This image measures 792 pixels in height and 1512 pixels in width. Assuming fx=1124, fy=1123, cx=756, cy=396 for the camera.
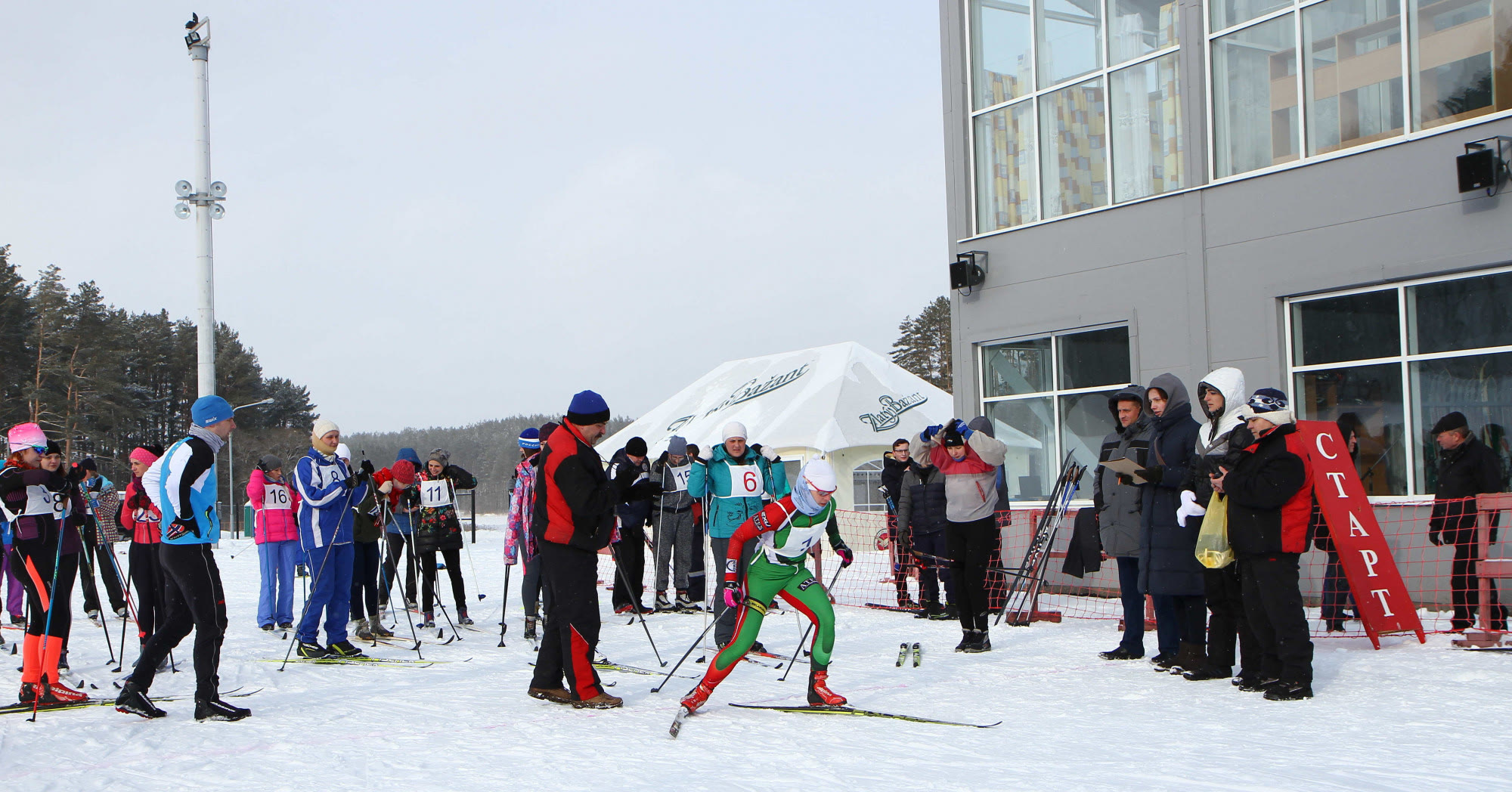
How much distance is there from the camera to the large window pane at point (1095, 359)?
1266 centimetres

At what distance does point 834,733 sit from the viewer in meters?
5.46

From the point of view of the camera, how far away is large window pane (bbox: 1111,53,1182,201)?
12.4 m

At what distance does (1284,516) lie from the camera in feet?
20.1

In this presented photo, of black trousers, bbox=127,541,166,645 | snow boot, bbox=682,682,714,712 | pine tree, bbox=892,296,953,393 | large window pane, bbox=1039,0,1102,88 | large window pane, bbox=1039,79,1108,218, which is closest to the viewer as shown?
snow boot, bbox=682,682,714,712

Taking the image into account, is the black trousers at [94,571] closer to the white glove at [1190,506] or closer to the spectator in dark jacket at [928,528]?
the spectator in dark jacket at [928,528]

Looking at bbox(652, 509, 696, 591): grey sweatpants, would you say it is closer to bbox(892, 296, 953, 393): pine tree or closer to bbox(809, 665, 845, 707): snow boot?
bbox(809, 665, 845, 707): snow boot

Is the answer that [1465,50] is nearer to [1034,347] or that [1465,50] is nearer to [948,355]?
[1034,347]

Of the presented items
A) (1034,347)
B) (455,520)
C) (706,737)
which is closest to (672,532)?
(455,520)

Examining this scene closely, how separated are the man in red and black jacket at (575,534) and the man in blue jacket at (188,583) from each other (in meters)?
1.72

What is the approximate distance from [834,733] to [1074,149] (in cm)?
966

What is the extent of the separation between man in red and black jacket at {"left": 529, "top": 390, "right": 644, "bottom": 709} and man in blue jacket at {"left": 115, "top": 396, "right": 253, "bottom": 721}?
1.72 meters

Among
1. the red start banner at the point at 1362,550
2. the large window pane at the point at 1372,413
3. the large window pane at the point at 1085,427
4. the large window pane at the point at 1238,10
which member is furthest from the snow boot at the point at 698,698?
the large window pane at the point at 1238,10

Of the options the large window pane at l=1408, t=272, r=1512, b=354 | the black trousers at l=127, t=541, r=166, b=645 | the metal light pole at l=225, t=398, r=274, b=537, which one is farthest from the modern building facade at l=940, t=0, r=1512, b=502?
the metal light pole at l=225, t=398, r=274, b=537

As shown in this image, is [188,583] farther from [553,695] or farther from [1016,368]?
[1016,368]
